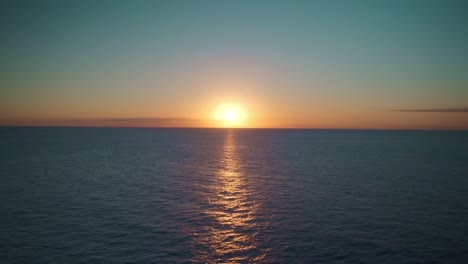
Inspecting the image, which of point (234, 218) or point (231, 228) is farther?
point (234, 218)

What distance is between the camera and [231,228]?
1406 inches

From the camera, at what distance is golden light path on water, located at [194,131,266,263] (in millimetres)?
28125

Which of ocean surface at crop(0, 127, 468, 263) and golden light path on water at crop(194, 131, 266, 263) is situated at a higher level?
ocean surface at crop(0, 127, 468, 263)

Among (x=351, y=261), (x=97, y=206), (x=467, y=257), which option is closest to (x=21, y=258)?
(x=97, y=206)

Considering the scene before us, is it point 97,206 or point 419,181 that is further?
point 419,181

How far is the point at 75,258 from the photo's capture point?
27.3 meters

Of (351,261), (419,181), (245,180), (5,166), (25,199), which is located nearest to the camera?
(351,261)

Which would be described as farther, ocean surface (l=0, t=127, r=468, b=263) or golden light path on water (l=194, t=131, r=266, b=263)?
ocean surface (l=0, t=127, r=468, b=263)

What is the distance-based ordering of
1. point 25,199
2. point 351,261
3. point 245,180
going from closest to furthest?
point 351,261
point 25,199
point 245,180

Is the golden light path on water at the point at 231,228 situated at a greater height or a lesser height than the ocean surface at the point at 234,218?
lesser

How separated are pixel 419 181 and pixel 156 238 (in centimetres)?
6025

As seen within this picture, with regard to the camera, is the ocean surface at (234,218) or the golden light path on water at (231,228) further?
the ocean surface at (234,218)

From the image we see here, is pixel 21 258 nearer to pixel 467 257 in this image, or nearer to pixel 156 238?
pixel 156 238

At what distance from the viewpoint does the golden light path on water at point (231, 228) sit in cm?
2812
